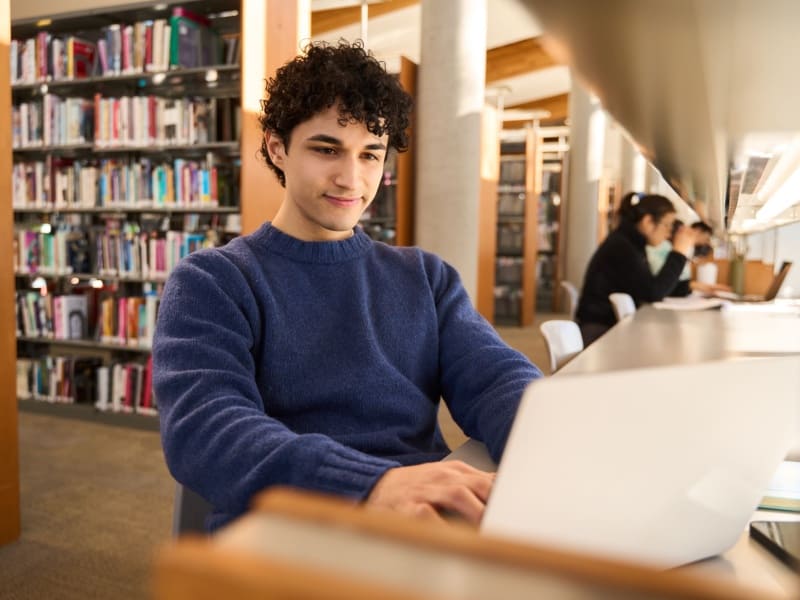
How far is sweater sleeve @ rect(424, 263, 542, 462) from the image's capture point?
1153 mm

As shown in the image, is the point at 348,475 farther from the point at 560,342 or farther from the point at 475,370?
the point at 560,342

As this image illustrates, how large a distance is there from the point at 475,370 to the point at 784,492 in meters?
0.53

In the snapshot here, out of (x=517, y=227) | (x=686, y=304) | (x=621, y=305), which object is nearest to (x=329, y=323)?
(x=621, y=305)

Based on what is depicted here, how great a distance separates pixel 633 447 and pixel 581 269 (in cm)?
996

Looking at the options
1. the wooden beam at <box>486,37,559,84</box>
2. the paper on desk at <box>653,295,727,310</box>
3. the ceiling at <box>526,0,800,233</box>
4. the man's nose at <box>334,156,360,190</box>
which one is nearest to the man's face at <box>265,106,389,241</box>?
the man's nose at <box>334,156,360,190</box>

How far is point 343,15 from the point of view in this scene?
9.27m

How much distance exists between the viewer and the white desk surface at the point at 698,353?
0.75 metres

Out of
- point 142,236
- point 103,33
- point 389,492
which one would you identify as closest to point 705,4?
point 389,492

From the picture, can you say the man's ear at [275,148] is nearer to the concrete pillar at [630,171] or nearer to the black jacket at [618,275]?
the black jacket at [618,275]

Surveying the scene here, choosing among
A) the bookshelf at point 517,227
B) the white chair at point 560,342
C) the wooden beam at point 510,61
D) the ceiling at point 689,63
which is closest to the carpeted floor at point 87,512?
the white chair at point 560,342

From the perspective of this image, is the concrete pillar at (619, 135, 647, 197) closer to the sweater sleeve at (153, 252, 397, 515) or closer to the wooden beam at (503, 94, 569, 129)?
the wooden beam at (503, 94, 569, 129)

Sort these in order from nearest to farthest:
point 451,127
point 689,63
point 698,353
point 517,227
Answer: point 689,63 → point 698,353 → point 451,127 → point 517,227

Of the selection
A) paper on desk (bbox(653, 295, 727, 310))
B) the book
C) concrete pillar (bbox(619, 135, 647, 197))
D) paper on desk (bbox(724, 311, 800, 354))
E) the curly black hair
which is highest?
concrete pillar (bbox(619, 135, 647, 197))

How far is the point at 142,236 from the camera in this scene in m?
4.20
